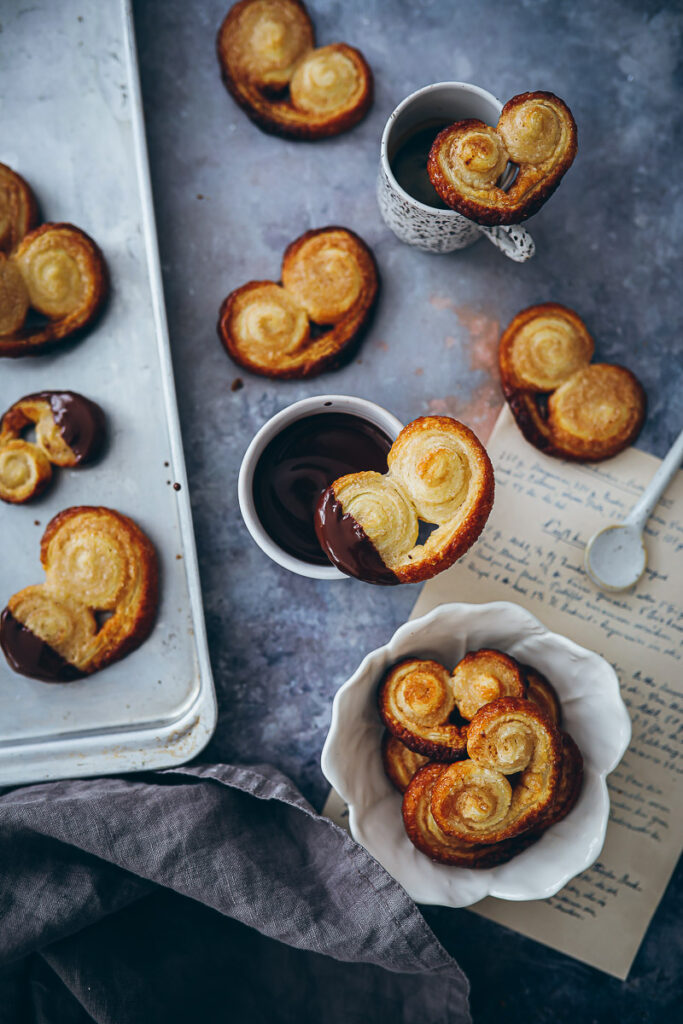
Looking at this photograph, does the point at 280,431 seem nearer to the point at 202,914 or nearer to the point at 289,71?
the point at 289,71

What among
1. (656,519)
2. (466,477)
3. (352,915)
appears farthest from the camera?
(656,519)

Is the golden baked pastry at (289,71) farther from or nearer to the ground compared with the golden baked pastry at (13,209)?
farther from the ground

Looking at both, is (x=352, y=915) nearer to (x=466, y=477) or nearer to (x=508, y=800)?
(x=508, y=800)

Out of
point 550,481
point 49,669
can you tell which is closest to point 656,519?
point 550,481

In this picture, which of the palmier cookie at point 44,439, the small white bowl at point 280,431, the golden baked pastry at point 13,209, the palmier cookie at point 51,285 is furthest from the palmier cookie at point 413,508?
the golden baked pastry at point 13,209

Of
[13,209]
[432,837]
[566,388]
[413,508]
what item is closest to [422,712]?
[432,837]

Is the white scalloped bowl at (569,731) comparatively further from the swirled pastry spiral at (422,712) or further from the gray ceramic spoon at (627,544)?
the gray ceramic spoon at (627,544)
